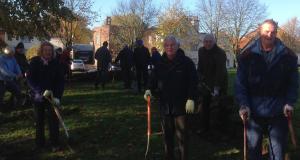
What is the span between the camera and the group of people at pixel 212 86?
5.79m

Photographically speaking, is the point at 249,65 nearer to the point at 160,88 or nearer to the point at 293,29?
the point at 160,88

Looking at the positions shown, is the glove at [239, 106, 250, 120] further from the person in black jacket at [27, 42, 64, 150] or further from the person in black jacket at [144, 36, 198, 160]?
the person in black jacket at [27, 42, 64, 150]

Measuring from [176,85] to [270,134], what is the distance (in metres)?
1.73

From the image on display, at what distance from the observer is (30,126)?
1133 cm

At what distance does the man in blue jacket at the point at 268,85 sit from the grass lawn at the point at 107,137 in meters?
2.65

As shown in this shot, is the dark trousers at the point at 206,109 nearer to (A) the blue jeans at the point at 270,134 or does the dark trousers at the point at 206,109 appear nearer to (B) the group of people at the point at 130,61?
(A) the blue jeans at the point at 270,134

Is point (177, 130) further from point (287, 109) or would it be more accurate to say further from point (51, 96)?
point (51, 96)

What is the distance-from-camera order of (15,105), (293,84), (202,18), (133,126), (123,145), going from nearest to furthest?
1. (293,84)
2. (123,145)
3. (133,126)
4. (15,105)
5. (202,18)

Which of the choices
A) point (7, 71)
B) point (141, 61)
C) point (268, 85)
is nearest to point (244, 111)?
point (268, 85)

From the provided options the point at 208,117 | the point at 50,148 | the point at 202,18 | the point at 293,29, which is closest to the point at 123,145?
the point at 50,148

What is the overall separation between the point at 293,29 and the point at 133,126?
363ft

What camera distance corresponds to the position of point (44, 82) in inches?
346

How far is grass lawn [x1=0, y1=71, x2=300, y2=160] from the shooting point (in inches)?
340

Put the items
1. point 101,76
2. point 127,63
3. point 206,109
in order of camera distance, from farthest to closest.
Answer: point 101,76 < point 127,63 < point 206,109
